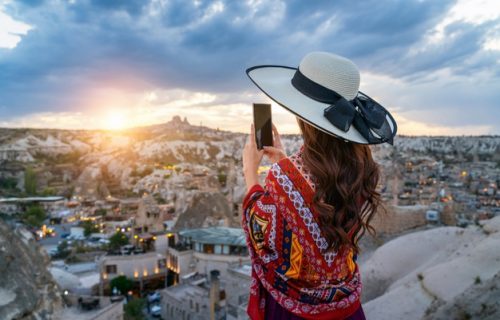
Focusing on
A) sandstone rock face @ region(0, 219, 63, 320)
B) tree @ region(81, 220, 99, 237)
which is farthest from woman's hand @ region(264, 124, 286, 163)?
tree @ region(81, 220, 99, 237)

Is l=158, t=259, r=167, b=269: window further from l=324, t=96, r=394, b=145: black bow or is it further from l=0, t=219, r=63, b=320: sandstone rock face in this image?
l=324, t=96, r=394, b=145: black bow

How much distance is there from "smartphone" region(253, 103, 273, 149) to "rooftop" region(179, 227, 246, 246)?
11591mm

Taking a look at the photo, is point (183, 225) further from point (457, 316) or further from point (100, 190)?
point (100, 190)

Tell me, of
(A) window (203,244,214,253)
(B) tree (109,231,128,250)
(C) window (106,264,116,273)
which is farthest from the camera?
(B) tree (109,231,128,250)

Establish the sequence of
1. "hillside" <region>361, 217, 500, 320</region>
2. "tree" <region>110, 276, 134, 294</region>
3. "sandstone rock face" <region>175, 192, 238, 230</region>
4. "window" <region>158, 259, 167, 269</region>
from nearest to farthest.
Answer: "hillside" <region>361, 217, 500, 320</region> → "tree" <region>110, 276, 134, 294</region> → "window" <region>158, 259, 167, 269</region> → "sandstone rock face" <region>175, 192, 238, 230</region>

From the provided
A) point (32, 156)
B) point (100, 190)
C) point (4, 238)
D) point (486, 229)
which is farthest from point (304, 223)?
point (32, 156)

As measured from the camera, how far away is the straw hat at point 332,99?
45.7 inches

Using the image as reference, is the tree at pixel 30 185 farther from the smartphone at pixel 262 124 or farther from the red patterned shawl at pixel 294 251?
the red patterned shawl at pixel 294 251

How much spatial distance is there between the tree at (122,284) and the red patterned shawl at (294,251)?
42.2 feet

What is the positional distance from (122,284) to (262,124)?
13009 mm

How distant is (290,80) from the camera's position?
1365 mm

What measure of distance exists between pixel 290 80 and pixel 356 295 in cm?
80

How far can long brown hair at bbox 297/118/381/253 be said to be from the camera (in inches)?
45.3

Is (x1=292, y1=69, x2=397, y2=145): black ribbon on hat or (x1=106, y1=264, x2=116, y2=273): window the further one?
(x1=106, y1=264, x2=116, y2=273): window
